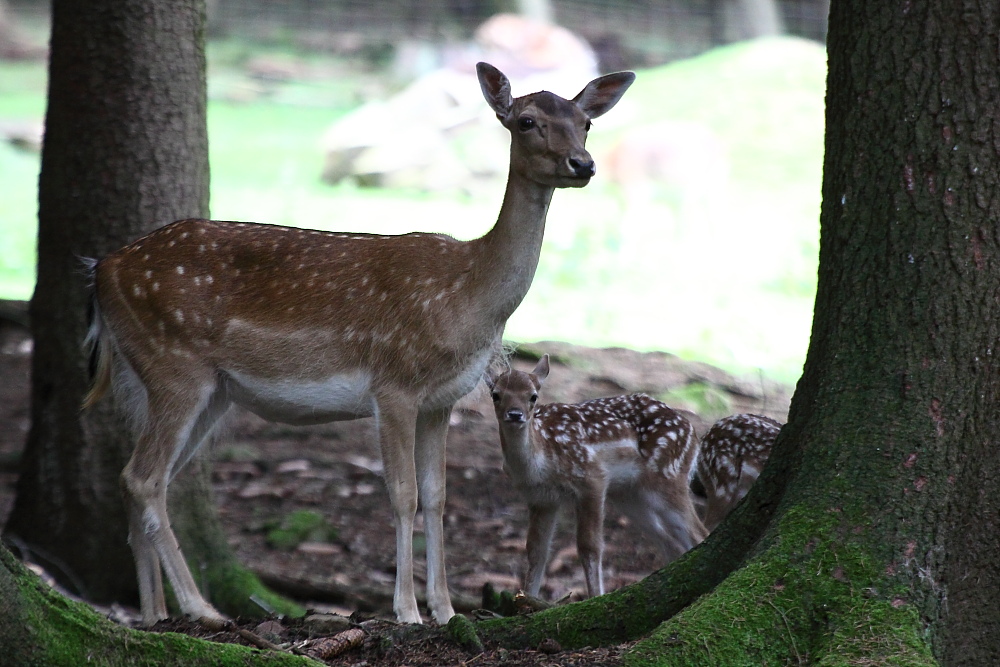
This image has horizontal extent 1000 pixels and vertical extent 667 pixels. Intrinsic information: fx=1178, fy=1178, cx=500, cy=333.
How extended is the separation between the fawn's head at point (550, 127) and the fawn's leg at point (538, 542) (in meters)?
2.11

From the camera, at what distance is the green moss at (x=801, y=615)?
353 centimetres

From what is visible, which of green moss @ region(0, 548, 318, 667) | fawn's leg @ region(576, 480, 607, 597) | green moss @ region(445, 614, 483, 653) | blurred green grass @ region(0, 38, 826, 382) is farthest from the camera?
blurred green grass @ region(0, 38, 826, 382)

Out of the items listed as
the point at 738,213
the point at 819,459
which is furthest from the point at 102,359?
the point at 738,213

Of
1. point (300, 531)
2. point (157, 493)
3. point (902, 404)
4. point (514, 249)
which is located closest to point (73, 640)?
point (157, 493)

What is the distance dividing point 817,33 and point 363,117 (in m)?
8.41

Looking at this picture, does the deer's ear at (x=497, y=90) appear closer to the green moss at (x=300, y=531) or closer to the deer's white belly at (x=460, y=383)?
the deer's white belly at (x=460, y=383)

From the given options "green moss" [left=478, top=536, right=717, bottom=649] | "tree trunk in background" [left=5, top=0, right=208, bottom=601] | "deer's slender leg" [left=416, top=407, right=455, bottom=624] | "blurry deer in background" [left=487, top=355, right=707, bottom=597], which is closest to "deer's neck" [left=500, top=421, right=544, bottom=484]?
"blurry deer in background" [left=487, top=355, right=707, bottom=597]

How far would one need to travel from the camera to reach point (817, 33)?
68.4ft

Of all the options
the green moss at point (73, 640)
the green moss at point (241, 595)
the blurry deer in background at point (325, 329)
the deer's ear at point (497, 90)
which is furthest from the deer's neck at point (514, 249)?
the green moss at point (73, 640)

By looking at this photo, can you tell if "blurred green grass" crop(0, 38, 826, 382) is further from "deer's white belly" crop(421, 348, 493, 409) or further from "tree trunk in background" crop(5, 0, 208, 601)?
A: "deer's white belly" crop(421, 348, 493, 409)

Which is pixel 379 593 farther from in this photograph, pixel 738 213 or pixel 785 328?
pixel 738 213

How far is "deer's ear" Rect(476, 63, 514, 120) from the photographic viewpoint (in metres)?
5.25

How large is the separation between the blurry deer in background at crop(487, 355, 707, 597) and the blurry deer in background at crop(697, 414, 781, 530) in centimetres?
23

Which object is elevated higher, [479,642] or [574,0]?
[574,0]
